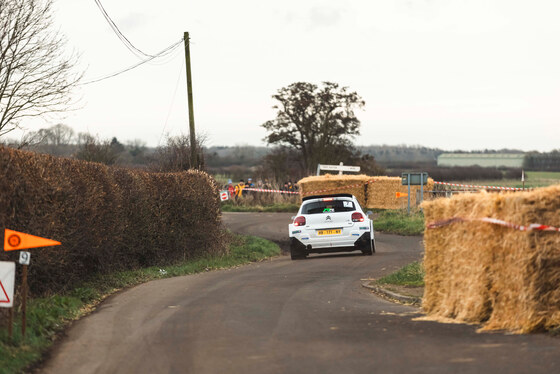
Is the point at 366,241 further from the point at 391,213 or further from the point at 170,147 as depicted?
the point at 391,213

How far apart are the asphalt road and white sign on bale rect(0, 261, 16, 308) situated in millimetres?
820

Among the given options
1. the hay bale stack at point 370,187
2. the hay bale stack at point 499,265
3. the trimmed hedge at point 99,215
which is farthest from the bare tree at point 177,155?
the hay bale stack at point 499,265

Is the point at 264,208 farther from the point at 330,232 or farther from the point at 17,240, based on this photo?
the point at 17,240

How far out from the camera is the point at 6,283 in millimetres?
9828

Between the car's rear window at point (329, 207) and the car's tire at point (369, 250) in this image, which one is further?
the car's tire at point (369, 250)

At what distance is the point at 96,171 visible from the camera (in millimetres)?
16578

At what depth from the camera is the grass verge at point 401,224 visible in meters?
33.9

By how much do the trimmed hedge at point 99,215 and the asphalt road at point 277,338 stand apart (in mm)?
1236

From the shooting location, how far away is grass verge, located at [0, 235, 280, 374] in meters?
9.10

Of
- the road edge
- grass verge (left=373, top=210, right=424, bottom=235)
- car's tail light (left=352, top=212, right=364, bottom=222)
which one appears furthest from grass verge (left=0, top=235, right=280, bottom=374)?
grass verge (left=373, top=210, right=424, bottom=235)

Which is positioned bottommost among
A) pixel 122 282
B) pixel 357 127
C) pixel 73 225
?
pixel 122 282

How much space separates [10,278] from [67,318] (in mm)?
2375

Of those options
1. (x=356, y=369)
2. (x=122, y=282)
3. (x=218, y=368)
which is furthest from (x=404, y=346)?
(x=122, y=282)

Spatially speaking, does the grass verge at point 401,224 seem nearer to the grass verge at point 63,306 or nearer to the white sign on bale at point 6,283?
the grass verge at point 63,306
